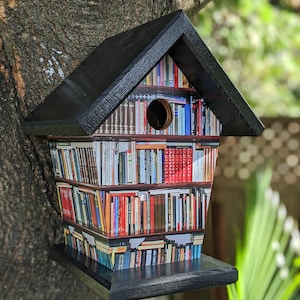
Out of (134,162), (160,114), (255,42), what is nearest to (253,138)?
(255,42)

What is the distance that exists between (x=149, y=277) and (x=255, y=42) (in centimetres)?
261

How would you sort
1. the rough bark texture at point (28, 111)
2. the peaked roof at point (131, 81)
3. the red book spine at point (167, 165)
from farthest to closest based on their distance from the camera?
the rough bark texture at point (28, 111)
the red book spine at point (167, 165)
the peaked roof at point (131, 81)

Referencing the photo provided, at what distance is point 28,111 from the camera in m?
1.07

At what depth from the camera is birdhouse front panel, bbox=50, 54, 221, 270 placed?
2.98 ft

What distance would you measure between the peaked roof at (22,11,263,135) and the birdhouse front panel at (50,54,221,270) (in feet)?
0.12

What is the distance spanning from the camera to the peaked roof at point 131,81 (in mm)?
847

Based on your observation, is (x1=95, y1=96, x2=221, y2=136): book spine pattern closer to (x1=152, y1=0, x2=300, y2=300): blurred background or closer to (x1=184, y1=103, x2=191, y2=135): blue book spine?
(x1=184, y1=103, x2=191, y2=135): blue book spine

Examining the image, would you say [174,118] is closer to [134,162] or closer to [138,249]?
[134,162]

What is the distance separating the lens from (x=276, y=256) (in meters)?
1.64

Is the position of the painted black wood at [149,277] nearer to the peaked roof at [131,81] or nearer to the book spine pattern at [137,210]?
the book spine pattern at [137,210]

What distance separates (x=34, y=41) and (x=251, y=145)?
2.50 meters

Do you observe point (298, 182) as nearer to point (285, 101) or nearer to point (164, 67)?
point (285, 101)

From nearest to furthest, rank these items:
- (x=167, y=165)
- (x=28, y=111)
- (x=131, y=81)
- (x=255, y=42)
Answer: (x=131, y=81)
(x=167, y=165)
(x=28, y=111)
(x=255, y=42)

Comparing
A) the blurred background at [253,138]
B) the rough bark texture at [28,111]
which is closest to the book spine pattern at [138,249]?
A: the rough bark texture at [28,111]
